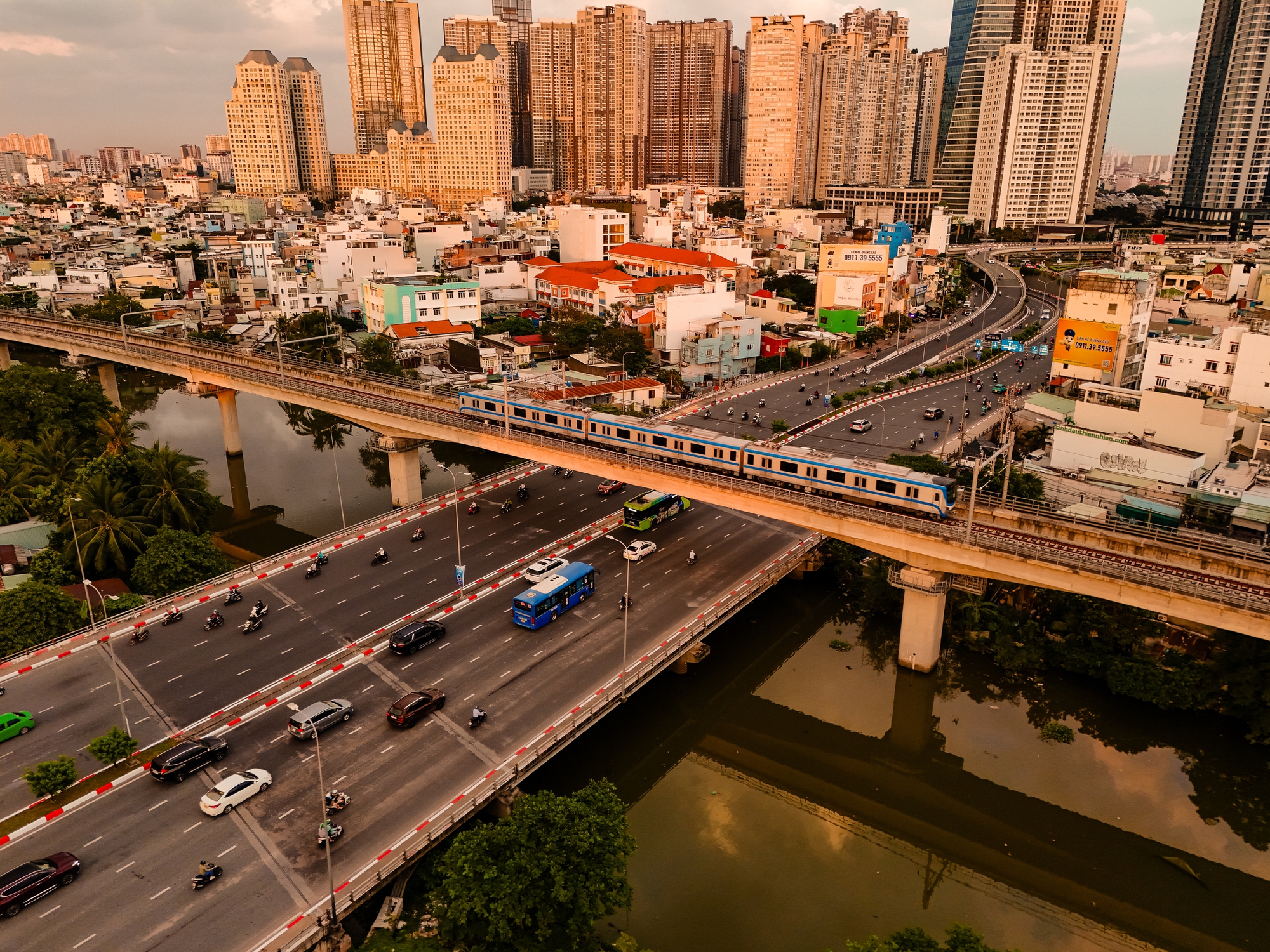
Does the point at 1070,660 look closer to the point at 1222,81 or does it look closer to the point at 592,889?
the point at 592,889

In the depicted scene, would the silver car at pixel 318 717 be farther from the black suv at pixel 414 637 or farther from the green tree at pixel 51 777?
the green tree at pixel 51 777

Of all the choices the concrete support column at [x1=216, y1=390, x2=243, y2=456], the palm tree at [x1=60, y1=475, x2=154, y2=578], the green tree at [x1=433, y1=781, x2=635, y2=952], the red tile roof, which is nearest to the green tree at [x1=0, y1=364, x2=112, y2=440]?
the concrete support column at [x1=216, y1=390, x2=243, y2=456]

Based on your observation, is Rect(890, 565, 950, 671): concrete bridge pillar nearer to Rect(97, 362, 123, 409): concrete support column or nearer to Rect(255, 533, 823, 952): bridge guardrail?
Rect(255, 533, 823, 952): bridge guardrail

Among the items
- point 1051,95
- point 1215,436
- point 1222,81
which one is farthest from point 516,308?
point 1222,81

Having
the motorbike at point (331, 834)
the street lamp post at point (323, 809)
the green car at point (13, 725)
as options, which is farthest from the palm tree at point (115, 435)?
the motorbike at point (331, 834)

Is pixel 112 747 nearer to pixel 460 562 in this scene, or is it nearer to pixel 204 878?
pixel 204 878

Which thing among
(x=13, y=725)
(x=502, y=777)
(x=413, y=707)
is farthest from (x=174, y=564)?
(x=502, y=777)
